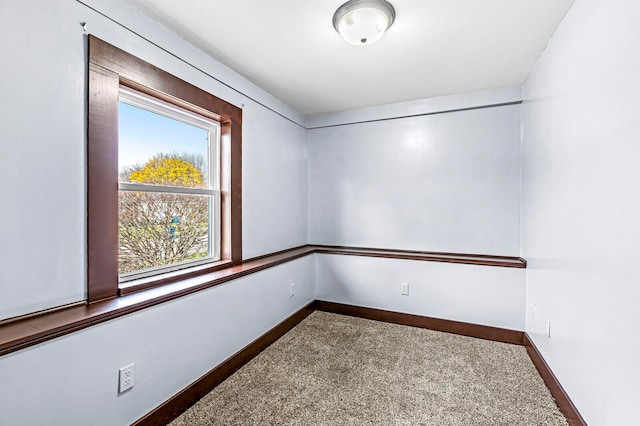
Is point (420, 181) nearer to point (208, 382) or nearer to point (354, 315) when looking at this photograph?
point (354, 315)

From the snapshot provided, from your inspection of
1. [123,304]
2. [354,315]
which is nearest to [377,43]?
[123,304]

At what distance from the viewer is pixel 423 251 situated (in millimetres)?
3164

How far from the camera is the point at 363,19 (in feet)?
5.43

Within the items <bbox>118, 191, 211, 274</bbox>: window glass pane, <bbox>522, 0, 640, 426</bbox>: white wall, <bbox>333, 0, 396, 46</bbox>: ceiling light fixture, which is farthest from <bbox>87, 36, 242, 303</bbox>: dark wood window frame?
<bbox>522, 0, 640, 426</bbox>: white wall

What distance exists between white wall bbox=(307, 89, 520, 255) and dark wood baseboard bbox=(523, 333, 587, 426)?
931 millimetres

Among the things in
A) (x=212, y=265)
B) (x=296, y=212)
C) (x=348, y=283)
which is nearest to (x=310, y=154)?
(x=296, y=212)

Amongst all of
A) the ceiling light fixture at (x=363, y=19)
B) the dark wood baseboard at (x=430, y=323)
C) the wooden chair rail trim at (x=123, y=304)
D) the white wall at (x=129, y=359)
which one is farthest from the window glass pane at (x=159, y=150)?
the dark wood baseboard at (x=430, y=323)

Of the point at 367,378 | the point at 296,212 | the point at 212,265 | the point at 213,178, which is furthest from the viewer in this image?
the point at 296,212

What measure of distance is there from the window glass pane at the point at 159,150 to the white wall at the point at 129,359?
833mm

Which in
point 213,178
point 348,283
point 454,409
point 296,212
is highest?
point 213,178

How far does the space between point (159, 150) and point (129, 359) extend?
1.29 meters

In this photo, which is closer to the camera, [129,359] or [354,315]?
[129,359]

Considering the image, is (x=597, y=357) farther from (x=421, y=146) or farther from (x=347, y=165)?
(x=347, y=165)

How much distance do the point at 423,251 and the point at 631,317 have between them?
2.06 meters
